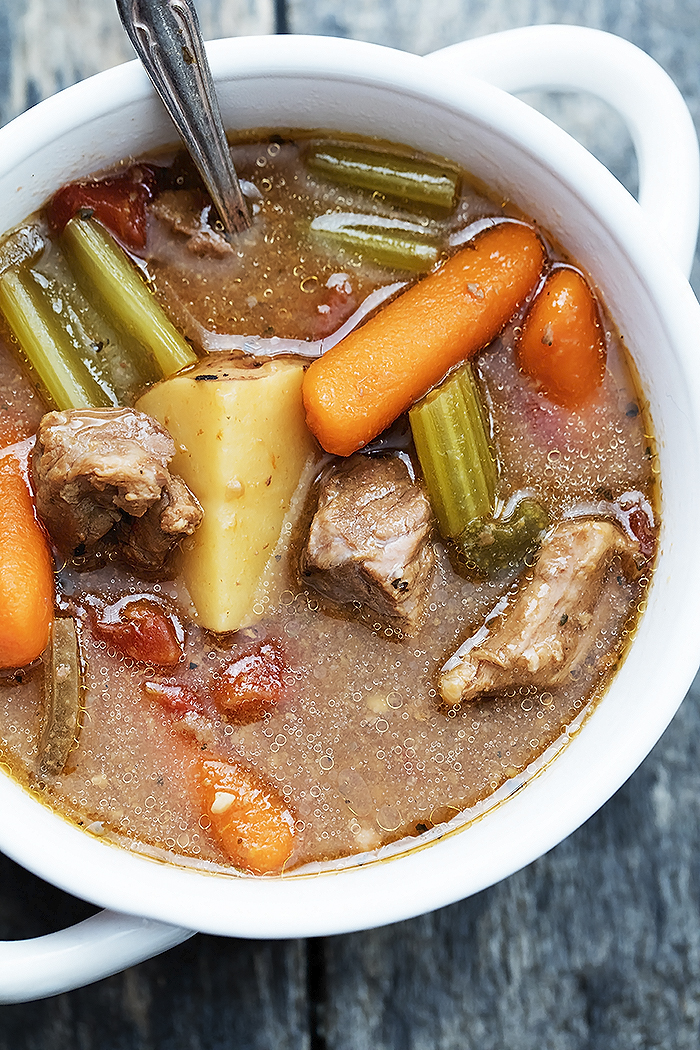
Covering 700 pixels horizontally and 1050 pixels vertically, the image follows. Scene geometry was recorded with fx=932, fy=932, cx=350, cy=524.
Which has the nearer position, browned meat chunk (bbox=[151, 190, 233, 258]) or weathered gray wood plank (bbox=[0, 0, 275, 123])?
browned meat chunk (bbox=[151, 190, 233, 258])

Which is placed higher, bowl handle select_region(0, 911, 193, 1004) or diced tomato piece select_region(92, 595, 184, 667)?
diced tomato piece select_region(92, 595, 184, 667)

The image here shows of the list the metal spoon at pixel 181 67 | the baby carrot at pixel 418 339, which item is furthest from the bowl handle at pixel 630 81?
the metal spoon at pixel 181 67

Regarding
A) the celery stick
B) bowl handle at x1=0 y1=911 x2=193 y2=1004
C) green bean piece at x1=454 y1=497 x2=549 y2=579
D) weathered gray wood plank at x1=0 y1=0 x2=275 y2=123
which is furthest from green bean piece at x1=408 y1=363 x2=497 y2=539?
weathered gray wood plank at x1=0 y1=0 x2=275 y2=123

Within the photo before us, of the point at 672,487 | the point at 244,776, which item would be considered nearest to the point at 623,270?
the point at 672,487

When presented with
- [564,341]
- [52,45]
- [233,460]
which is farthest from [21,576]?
[52,45]

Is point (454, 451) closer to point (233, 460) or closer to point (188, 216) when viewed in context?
point (233, 460)

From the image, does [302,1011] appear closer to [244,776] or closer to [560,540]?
[244,776]

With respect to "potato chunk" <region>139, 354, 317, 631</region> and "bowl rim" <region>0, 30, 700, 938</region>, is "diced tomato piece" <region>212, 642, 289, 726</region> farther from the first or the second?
"bowl rim" <region>0, 30, 700, 938</region>
